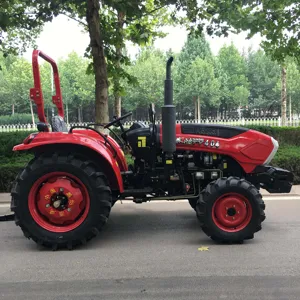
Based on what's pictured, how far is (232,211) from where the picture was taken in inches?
170

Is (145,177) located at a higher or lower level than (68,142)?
lower

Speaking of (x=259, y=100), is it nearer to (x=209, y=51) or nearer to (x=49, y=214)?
(x=209, y=51)

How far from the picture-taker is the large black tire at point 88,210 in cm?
420

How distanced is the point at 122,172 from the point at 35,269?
1660 millimetres

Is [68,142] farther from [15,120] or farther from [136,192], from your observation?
[15,120]

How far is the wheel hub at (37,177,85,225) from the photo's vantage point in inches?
167

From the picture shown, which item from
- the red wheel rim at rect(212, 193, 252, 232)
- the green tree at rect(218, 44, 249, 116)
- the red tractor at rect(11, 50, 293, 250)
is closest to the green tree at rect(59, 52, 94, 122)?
the green tree at rect(218, 44, 249, 116)

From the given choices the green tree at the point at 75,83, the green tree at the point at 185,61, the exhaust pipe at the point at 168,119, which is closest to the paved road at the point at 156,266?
the exhaust pipe at the point at 168,119

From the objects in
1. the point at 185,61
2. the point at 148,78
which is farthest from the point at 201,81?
the point at 148,78

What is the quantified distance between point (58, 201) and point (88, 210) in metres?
0.36

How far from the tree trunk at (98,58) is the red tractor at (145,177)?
3643 mm

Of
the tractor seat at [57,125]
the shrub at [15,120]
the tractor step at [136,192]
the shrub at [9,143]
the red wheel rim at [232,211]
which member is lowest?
the red wheel rim at [232,211]

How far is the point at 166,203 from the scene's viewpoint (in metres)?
6.46

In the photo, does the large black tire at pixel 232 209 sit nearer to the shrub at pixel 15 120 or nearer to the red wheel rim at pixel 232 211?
the red wheel rim at pixel 232 211
